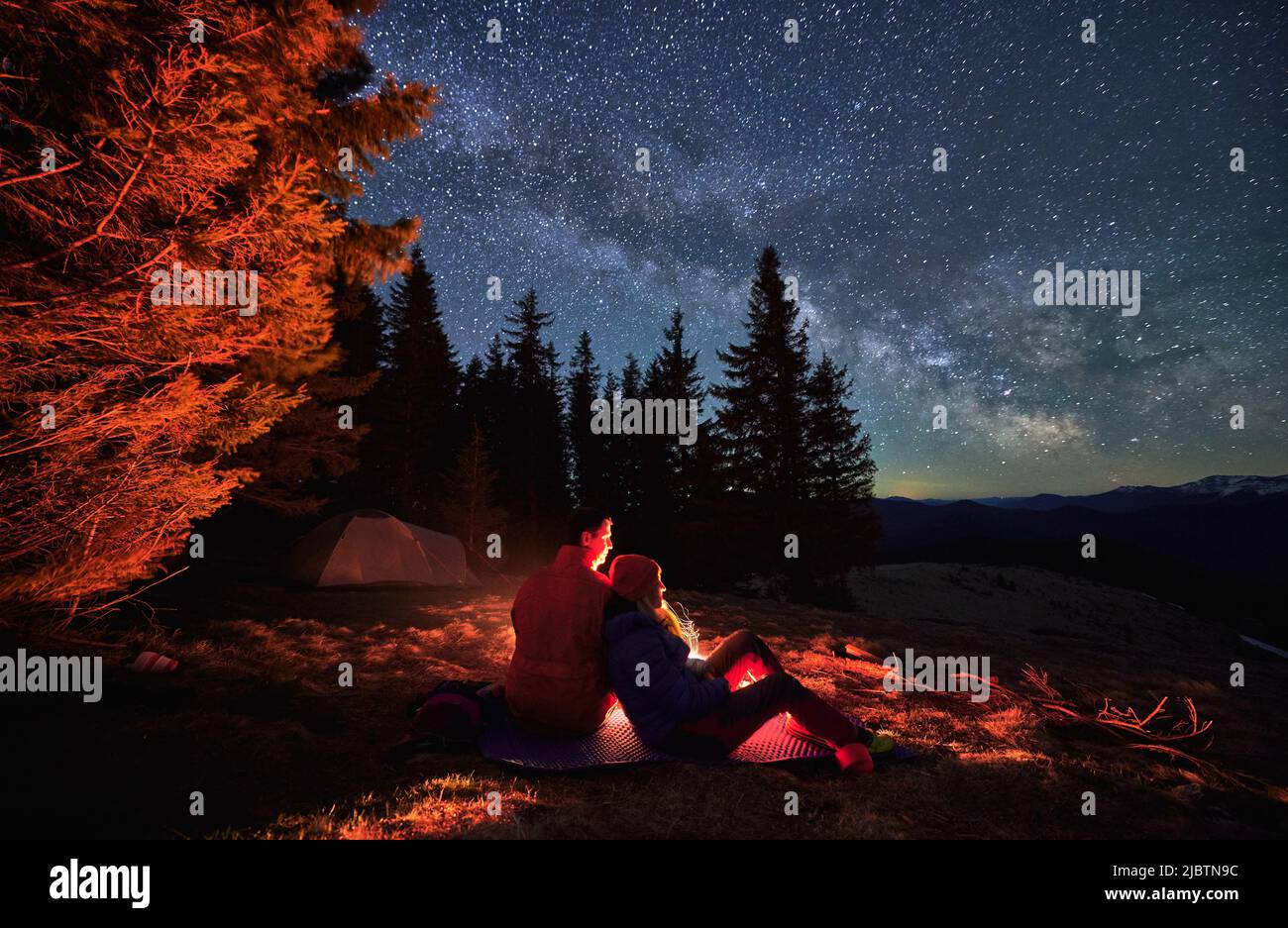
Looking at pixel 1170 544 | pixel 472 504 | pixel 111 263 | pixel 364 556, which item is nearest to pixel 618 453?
pixel 472 504

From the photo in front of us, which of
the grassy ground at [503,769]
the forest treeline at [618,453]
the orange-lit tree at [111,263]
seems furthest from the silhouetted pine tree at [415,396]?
the orange-lit tree at [111,263]

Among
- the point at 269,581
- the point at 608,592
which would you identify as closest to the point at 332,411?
the point at 269,581

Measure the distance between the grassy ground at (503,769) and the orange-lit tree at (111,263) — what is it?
122 cm

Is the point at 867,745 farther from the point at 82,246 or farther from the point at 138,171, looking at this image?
the point at 82,246

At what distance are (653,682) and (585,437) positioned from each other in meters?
30.8

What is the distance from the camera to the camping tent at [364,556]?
1159 centimetres

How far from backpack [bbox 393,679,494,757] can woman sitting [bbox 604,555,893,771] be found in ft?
4.54

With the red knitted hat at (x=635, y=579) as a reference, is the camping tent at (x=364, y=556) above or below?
below

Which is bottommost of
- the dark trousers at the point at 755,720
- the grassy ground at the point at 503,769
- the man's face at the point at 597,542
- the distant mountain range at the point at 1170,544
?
the distant mountain range at the point at 1170,544

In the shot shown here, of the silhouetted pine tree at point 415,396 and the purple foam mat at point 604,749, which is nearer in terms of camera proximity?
the purple foam mat at point 604,749

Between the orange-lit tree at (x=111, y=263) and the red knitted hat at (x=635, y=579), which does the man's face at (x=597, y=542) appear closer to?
the red knitted hat at (x=635, y=579)

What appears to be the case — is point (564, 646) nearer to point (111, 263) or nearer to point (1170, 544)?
point (111, 263)

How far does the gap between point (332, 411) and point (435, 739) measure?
9.11 m
